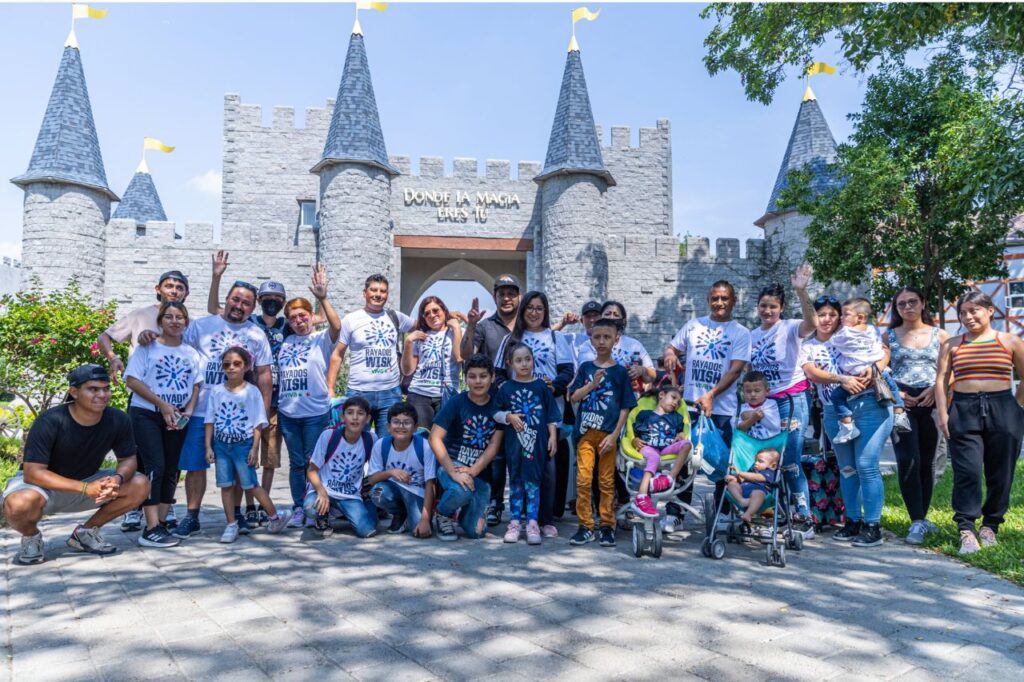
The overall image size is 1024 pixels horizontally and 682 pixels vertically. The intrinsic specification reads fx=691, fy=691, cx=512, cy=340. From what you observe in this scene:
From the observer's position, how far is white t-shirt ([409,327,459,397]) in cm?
583

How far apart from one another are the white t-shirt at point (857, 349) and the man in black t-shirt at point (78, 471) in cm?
517

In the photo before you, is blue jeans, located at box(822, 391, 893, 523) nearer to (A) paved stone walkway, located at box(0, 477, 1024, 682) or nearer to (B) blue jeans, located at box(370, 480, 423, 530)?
(A) paved stone walkway, located at box(0, 477, 1024, 682)

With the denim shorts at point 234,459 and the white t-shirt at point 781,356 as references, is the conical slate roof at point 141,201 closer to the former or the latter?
the denim shorts at point 234,459

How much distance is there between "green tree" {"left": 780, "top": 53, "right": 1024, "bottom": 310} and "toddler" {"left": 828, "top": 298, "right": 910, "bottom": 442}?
524 cm

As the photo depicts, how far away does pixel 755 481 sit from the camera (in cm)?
465

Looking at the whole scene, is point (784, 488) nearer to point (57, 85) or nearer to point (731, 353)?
point (731, 353)

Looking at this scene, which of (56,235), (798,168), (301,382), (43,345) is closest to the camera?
(301,382)

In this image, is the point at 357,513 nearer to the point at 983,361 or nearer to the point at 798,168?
the point at 983,361

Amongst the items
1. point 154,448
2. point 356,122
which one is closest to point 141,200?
point 356,122

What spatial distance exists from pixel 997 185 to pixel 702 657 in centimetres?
610

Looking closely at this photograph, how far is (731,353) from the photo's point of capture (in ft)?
17.7

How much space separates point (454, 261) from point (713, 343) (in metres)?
16.6

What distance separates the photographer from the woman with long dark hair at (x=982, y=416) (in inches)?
190

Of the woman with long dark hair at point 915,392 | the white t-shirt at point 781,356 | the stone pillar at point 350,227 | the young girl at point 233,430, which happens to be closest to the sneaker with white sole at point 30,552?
the young girl at point 233,430
